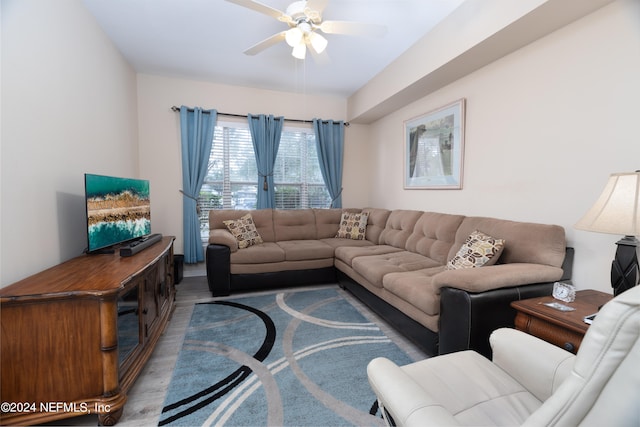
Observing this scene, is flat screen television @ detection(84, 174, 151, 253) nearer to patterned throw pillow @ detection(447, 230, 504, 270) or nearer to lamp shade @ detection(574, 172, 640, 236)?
patterned throw pillow @ detection(447, 230, 504, 270)

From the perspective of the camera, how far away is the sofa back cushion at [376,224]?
3.86m

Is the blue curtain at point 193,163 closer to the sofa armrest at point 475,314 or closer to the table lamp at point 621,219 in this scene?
the sofa armrest at point 475,314

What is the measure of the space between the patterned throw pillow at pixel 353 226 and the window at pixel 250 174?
0.71 meters

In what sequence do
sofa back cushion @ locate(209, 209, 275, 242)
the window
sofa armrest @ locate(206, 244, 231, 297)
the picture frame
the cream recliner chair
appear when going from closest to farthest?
the cream recliner chair < the picture frame < sofa armrest @ locate(206, 244, 231, 297) < sofa back cushion @ locate(209, 209, 275, 242) < the window

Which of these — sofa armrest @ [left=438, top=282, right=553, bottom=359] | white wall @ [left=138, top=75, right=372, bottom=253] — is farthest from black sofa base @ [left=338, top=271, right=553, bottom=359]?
white wall @ [left=138, top=75, right=372, bottom=253]

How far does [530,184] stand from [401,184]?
1.81 meters

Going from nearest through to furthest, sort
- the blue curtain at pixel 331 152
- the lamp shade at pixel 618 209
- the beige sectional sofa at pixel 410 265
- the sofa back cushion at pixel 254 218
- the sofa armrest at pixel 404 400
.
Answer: the sofa armrest at pixel 404 400 → the lamp shade at pixel 618 209 → the beige sectional sofa at pixel 410 265 → the sofa back cushion at pixel 254 218 → the blue curtain at pixel 331 152

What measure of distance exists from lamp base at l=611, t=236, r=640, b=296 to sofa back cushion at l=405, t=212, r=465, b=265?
1248 millimetres

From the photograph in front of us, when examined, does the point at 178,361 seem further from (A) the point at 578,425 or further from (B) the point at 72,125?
(A) the point at 578,425

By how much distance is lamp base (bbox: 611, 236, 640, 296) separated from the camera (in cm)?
141

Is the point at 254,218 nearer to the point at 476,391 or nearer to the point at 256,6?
the point at 256,6

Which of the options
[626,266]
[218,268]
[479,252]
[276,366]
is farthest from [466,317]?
[218,268]

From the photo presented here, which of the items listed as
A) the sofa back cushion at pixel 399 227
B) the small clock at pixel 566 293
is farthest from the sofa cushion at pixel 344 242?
the small clock at pixel 566 293

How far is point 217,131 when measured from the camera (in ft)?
13.5
